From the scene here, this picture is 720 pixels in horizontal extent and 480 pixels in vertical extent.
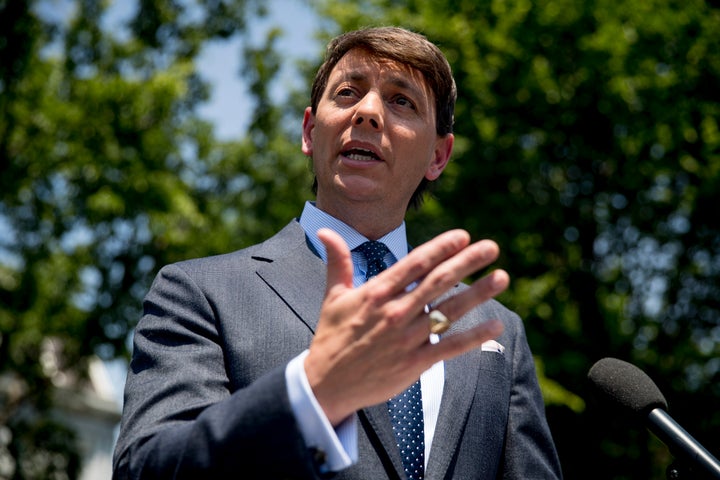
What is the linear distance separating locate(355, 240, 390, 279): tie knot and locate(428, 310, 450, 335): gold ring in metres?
1.22

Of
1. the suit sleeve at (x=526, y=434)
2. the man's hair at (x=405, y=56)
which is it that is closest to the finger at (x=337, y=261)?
the suit sleeve at (x=526, y=434)

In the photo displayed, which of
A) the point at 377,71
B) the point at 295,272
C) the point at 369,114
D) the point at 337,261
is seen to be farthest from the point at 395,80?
the point at 337,261

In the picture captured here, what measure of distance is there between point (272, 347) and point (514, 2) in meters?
13.7

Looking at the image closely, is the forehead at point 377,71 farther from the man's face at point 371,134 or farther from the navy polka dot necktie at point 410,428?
the navy polka dot necktie at point 410,428

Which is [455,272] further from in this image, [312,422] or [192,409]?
[192,409]

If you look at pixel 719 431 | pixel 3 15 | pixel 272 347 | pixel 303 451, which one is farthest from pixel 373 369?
pixel 719 431

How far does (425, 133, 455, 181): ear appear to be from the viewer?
3631 millimetres

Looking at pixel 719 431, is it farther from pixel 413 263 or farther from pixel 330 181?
pixel 413 263

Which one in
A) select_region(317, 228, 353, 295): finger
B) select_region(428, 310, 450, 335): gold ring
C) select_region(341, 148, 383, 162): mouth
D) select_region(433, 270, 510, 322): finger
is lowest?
select_region(428, 310, 450, 335): gold ring

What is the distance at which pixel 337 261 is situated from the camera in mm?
1933

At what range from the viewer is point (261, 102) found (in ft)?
56.8

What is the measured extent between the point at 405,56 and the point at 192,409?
5.46ft

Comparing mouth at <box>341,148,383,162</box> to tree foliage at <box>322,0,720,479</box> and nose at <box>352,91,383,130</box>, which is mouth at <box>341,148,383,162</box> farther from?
tree foliage at <box>322,0,720,479</box>

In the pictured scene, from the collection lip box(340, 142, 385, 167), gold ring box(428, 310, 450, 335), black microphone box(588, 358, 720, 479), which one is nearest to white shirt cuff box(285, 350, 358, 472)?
gold ring box(428, 310, 450, 335)
